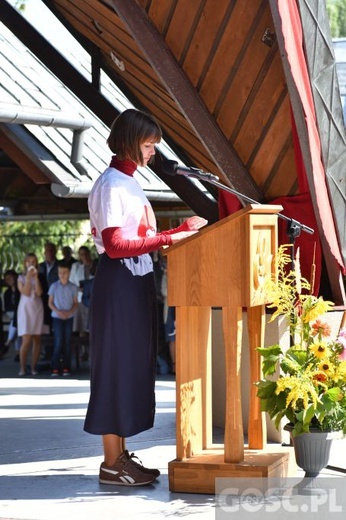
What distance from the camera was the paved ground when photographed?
570cm

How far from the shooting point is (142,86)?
971cm

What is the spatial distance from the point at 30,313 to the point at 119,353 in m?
9.09

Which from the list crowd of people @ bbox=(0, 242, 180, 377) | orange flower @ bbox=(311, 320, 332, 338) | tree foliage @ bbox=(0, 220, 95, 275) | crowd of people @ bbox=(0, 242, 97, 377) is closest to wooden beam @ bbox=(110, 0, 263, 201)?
orange flower @ bbox=(311, 320, 332, 338)

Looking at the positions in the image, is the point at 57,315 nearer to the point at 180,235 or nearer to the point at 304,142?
the point at 304,142

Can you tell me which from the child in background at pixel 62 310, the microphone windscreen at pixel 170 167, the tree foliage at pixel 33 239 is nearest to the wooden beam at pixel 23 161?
the child in background at pixel 62 310

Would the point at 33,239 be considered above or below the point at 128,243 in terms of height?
above

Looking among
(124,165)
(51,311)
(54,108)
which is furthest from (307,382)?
(51,311)

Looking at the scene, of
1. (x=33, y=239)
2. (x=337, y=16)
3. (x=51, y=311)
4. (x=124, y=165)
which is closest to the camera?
(x=124, y=165)

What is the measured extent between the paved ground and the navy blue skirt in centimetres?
40

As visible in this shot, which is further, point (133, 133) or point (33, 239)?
point (33, 239)

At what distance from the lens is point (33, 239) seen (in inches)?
972

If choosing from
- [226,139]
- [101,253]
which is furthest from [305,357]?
[226,139]

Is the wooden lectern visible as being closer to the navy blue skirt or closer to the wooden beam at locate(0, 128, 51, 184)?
the navy blue skirt

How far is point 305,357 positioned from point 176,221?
1307cm
